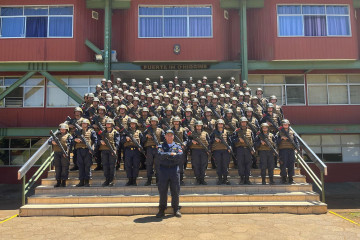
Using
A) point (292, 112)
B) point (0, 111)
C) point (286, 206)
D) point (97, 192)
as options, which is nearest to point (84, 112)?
point (97, 192)

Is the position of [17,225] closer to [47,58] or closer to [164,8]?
[47,58]

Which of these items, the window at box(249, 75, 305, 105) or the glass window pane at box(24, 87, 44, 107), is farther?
the window at box(249, 75, 305, 105)

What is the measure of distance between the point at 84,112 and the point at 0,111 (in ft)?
24.6

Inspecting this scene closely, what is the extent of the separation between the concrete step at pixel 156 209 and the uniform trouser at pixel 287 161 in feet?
3.73

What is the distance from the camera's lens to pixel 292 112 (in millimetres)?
13312

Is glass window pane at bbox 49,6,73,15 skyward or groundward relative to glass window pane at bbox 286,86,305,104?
skyward

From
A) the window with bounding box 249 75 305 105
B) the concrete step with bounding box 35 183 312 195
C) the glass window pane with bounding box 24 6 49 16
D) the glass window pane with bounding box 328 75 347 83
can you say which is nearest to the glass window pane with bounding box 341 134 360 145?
the window with bounding box 249 75 305 105

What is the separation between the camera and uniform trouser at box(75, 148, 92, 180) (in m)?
6.84

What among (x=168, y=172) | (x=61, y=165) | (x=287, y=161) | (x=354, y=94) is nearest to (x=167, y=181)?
(x=168, y=172)

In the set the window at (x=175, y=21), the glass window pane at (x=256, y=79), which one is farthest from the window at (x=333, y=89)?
the window at (x=175, y=21)

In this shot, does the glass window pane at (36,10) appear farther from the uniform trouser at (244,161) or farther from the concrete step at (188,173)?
the uniform trouser at (244,161)

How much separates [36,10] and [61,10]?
3.99ft

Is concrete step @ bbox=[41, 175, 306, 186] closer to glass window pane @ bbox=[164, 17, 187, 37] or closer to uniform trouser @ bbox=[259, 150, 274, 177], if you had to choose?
uniform trouser @ bbox=[259, 150, 274, 177]

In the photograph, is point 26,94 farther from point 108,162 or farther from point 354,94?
point 354,94
